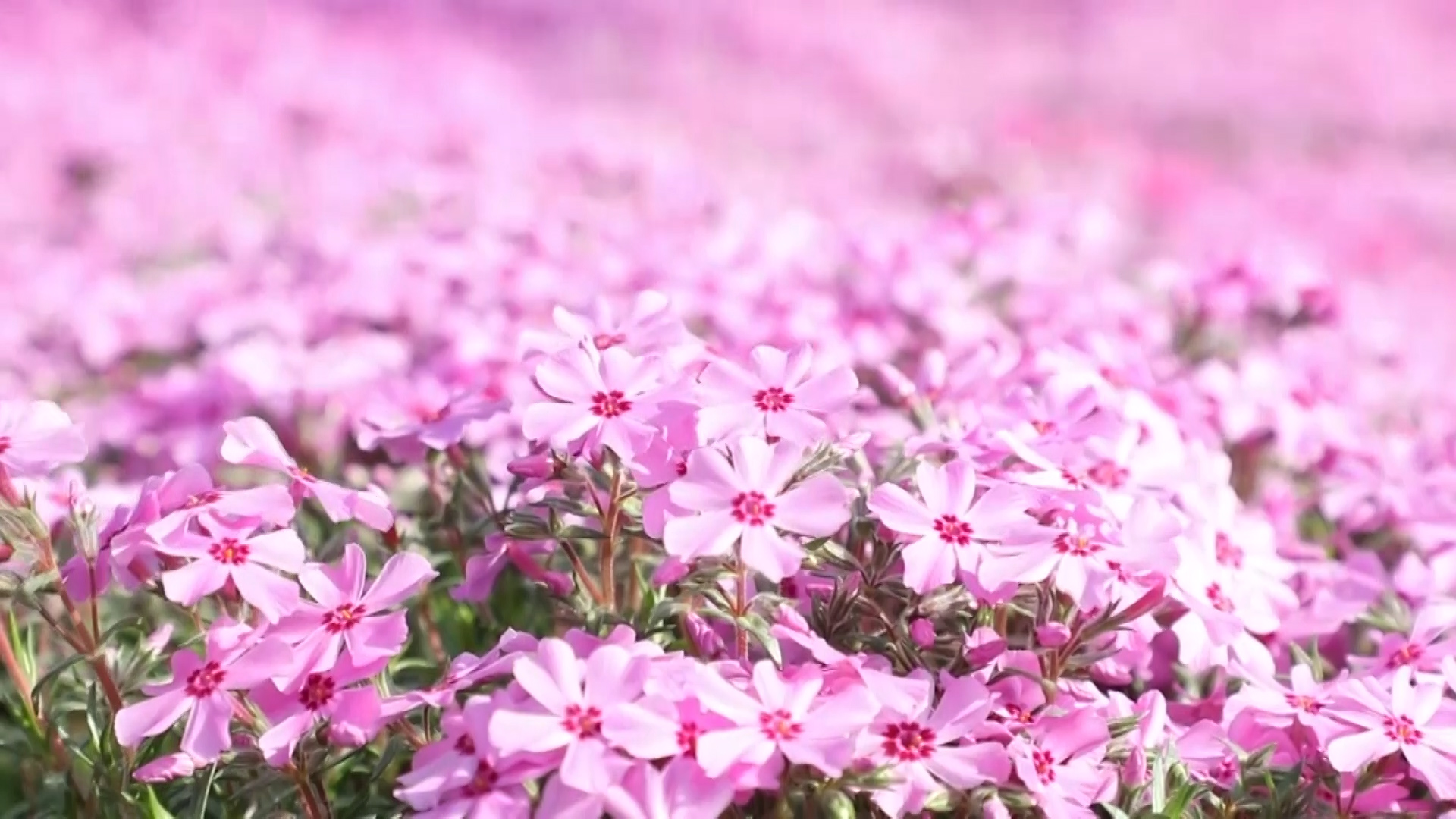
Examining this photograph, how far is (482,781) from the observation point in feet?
5.39

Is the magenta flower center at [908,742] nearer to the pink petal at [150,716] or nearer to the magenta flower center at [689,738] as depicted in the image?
the magenta flower center at [689,738]

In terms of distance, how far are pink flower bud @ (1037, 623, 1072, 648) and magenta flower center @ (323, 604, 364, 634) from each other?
2.96 feet

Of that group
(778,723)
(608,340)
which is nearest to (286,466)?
(608,340)

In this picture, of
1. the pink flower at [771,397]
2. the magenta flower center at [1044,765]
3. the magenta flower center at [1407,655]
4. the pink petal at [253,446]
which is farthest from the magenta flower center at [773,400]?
the magenta flower center at [1407,655]

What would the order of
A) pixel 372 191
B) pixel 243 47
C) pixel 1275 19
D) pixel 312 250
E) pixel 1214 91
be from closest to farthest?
pixel 312 250, pixel 372 191, pixel 243 47, pixel 1214 91, pixel 1275 19

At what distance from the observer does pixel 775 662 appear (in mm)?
1854

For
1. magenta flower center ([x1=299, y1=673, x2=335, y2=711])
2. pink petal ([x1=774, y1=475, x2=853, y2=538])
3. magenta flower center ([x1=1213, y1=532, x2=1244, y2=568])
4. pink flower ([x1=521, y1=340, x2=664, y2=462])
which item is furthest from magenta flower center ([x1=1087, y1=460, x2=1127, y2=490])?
magenta flower center ([x1=299, y1=673, x2=335, y2=711])

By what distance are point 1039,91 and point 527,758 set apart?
8.57m

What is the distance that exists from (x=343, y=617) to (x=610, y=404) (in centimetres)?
45

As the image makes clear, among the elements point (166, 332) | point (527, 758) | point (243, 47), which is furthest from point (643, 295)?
point (243, 47)

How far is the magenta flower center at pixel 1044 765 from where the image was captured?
1.77 metres

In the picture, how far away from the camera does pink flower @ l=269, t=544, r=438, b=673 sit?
70.2 inches

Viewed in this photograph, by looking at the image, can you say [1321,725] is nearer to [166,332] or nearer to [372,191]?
[166,332]

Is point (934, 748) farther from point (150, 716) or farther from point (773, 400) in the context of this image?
point (150, 716)
